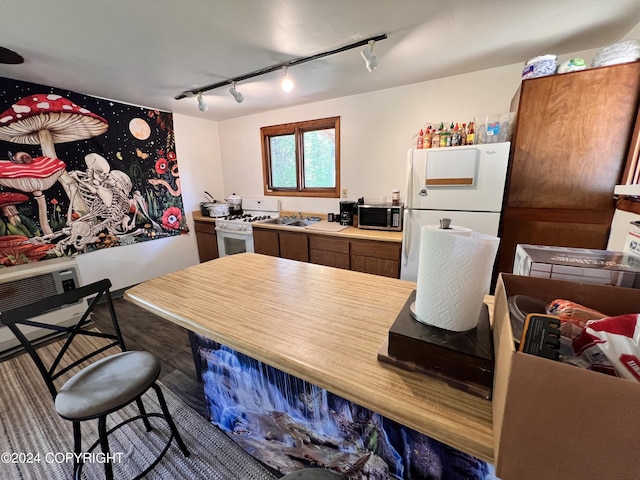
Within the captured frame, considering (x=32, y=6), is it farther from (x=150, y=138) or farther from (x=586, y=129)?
(x=586, y=129)

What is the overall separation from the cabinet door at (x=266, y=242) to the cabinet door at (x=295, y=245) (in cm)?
9

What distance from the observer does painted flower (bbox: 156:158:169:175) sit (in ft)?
11.2

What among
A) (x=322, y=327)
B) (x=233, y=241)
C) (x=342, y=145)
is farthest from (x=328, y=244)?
(x=322, y=327)

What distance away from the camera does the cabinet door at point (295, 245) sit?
300cm

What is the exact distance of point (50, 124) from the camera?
2541 mm

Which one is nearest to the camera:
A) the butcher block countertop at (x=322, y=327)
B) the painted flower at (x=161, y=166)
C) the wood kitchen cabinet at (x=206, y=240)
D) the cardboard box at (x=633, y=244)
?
the butcher block countertop at (x=322, y=327)

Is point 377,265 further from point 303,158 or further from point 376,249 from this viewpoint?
point 303,158

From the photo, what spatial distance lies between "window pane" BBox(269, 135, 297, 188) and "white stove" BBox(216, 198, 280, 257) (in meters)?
0.31

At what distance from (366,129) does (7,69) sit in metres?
3.23

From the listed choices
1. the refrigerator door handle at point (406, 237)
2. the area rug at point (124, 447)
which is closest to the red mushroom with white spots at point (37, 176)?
the area rug at point (124, 447)

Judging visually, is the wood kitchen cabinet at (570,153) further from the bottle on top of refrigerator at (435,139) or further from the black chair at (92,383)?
the black chair at (92,383)

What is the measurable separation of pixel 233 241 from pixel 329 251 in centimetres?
161

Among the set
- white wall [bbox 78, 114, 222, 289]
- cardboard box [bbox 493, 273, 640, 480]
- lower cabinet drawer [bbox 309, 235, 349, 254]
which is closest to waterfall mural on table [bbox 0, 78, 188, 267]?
white wall [bbox 78, 114, 222, 289]

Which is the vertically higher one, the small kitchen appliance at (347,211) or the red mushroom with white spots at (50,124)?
the red mushroom with white spots at (50,124)
